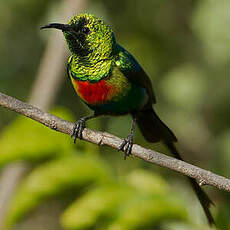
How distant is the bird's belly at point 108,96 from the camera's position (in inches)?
139

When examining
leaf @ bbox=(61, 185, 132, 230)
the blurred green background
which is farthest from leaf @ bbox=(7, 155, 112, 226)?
leaf @ bbox=(61, 185, 132, 230)

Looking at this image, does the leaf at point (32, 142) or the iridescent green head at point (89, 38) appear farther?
the iridescent green head at point (89, 38)

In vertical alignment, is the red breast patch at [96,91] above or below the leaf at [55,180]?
above

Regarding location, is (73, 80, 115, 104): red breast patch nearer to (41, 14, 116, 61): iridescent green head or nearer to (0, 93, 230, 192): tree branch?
(41, 14, 116, 61): iridescent green head

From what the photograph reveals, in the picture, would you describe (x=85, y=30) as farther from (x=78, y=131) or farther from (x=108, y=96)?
(x=78, y=131)

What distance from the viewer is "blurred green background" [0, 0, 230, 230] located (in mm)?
3090

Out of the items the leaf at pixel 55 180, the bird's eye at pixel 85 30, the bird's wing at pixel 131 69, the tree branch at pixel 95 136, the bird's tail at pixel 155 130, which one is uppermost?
the bird's eye at pixel 85 30

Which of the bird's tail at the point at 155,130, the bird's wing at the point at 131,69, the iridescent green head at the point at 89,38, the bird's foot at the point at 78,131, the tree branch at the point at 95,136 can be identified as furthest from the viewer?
the bird's tail at the point at 155,130

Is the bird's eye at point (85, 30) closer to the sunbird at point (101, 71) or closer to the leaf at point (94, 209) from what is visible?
the sunbird at point (101, 71)

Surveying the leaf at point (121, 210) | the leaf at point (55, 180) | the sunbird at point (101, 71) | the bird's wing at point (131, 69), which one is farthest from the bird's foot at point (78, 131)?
the bird's wing at point (131, 69)

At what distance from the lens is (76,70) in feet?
11.8

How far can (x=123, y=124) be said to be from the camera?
5.00 metres

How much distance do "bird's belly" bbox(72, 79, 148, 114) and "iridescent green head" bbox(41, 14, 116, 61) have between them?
176 mm

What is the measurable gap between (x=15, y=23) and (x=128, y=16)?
1.10 m
